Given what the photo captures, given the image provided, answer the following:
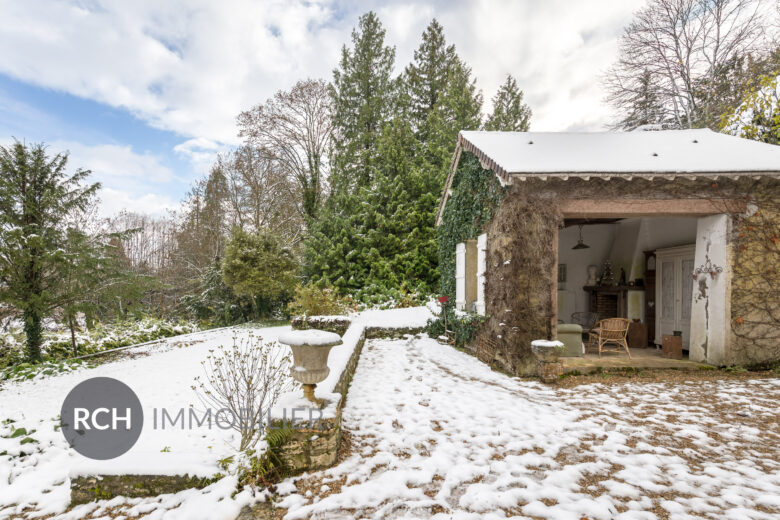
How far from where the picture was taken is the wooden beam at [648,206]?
5.52m

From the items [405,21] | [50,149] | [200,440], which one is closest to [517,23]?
[405,21]

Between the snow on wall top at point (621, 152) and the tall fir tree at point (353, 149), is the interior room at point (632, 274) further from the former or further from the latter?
the tall fir tree at point (353, 149)

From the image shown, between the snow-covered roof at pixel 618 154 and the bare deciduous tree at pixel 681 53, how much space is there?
8.18m

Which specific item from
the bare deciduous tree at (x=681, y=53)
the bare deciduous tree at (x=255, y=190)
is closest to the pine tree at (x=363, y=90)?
the bare deciduous tree at (x=255, y=190)

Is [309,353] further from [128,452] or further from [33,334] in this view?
[33,334]

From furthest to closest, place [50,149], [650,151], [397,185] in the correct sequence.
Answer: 1. [397,185]
2. [50,149]
3. [650,151]

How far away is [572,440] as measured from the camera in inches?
127

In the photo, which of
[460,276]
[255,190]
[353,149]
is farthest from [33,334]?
[353,149]

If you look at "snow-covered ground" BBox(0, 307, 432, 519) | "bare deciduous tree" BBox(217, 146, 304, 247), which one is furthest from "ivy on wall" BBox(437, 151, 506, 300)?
"bare deciduous tree" BBox(217, 146, 304, 247)

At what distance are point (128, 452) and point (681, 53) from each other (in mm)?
19808

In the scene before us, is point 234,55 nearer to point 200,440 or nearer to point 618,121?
point 200,440

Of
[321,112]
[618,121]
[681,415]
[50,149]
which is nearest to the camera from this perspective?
[681,415]

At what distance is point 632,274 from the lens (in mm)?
8508

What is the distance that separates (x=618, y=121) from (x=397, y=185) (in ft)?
33.4
